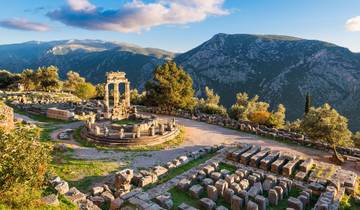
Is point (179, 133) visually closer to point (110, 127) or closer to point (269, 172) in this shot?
point (110, 127)

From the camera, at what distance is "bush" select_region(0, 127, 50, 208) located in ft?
28.1

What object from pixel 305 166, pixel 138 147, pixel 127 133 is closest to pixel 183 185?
pixel 305 166

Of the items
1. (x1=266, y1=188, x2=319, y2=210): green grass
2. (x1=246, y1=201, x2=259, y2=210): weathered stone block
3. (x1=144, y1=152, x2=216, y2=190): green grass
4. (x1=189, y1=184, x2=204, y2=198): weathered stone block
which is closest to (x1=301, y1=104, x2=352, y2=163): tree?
(x1=266, y1=188, x2=319, y2=210): green grass

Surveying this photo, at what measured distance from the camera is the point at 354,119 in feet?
269

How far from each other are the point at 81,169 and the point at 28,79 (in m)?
54.0

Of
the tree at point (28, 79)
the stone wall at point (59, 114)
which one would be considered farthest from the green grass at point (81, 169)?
the tree at point (28, 79)

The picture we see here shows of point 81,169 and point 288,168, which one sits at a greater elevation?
point 288,168

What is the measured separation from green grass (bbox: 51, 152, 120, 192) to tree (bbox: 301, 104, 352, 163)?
54.9ft

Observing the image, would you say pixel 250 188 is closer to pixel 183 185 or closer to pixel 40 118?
pixel 183 185

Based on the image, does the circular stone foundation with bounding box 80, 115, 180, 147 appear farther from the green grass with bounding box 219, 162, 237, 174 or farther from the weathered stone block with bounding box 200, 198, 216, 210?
the weathered stone block with bounding box 200, 198, 216, 210

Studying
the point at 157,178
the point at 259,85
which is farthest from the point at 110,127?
the point at 259,85

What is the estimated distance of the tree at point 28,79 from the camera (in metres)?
61.0

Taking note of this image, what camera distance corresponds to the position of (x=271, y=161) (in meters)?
18.7

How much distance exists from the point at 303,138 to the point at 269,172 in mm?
10175
